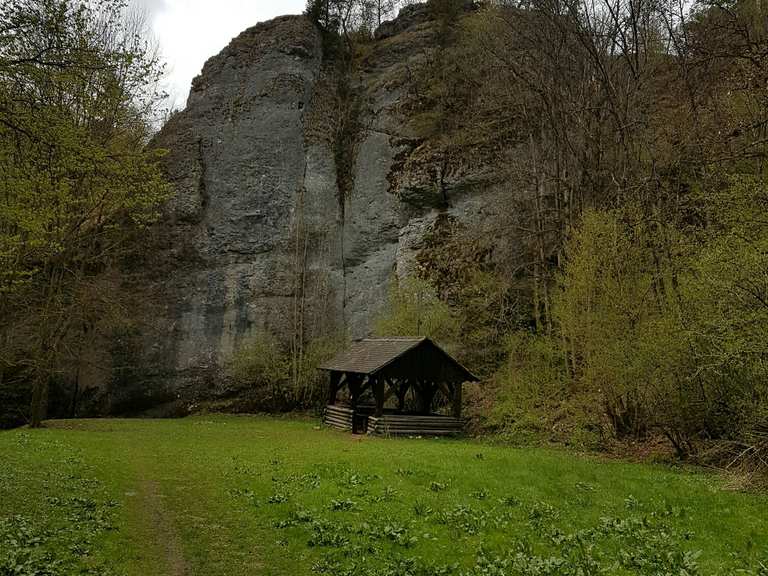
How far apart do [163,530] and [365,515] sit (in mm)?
2638

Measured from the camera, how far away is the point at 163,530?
7.71 metres

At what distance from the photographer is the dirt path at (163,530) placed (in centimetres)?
640

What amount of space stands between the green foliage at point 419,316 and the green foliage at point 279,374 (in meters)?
3.75

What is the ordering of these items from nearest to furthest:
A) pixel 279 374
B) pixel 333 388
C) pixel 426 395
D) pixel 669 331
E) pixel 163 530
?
pixel 163 530 → pixel 669 331 → pixel 426 395 → pixel 333 388 → pixel 279 374

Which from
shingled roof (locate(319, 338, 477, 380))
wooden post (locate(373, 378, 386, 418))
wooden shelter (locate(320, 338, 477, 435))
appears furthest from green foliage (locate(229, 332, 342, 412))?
wooden post (locate(373, 378, 386, 418))

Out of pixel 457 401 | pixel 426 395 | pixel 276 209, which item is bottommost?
pixel 457 401

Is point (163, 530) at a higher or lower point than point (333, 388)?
lower

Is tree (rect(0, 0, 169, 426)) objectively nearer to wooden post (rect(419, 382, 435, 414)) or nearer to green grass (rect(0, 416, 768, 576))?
green grass (rect(0, 416, 768, 576))

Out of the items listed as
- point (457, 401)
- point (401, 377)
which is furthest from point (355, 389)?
point (457, 401)

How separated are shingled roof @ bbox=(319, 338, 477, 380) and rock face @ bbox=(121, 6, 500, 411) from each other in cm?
791

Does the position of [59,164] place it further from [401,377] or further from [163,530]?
[401,377]

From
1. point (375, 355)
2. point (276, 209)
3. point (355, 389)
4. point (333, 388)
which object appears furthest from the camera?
point (276, 209)

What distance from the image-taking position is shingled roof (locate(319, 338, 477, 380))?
19.5 m

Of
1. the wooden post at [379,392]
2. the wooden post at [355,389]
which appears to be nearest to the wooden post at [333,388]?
the wooden post at [355,389]
